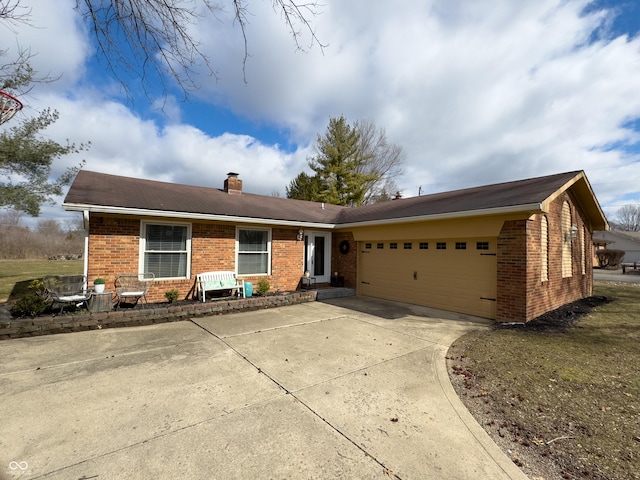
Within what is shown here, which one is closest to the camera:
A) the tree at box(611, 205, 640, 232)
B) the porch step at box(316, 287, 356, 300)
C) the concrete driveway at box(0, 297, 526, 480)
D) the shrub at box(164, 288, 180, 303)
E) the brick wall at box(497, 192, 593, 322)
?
the concrete driveway at box(0, 297, 526, 480)

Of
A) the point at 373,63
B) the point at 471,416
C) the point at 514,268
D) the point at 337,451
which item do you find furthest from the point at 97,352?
the point at 373,63

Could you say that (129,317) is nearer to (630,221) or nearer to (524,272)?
(524,272)

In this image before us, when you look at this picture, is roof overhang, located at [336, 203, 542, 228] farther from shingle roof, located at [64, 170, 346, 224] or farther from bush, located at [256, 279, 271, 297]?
bush, located at [256, 279, 271, 297]

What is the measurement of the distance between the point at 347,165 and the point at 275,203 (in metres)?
13.8

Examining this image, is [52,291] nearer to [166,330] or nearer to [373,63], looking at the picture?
[166,330]

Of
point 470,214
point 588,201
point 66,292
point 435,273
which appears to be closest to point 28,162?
point 66,292

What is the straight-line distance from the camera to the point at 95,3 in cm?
268

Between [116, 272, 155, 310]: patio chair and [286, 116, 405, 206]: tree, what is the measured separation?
57.6 ft

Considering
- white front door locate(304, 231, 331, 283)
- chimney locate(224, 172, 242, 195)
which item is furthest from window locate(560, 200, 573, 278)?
chimney locate(224, 172, 242, 195)

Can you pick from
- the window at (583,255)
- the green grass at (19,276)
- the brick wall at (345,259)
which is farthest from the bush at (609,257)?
the green grass at (19,276)

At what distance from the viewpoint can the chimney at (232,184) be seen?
454 inches

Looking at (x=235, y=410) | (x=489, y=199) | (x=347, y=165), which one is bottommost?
(x=235, y=410)

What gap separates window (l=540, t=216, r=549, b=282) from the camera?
7.37 m

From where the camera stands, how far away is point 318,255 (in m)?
11.4
